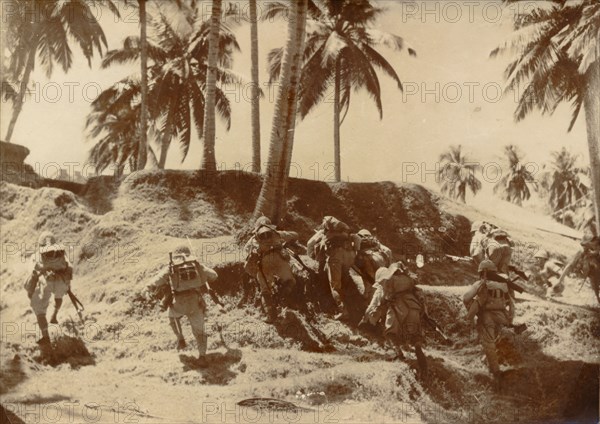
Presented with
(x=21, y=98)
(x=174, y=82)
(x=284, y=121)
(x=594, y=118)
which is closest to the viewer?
(x=21, y=98)

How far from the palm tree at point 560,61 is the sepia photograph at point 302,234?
29 mm

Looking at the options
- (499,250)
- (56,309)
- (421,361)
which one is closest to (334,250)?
(421,361)

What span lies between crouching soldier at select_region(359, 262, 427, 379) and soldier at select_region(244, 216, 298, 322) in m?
0.98

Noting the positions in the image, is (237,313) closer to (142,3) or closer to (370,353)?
(370,353)

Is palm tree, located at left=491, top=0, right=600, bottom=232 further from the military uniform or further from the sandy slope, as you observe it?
the military uniform

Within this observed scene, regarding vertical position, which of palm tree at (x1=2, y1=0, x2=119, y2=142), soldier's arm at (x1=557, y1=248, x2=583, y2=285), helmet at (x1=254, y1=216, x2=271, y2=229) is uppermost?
palm tree at (x1=2, y1=0, x2=119, y2=142)

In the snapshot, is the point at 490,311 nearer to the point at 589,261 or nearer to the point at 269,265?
the point at 589,261

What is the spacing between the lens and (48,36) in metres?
7.33

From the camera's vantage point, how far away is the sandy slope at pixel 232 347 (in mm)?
6039

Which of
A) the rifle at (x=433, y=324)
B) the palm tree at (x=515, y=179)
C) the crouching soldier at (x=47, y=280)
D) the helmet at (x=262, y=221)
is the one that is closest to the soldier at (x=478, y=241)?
the palm tree at (x=515, y=179)

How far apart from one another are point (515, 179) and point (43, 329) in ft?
20.4

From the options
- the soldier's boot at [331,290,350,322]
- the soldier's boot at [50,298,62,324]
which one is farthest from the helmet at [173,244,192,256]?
the soldier's boot at [331,290,350,322]

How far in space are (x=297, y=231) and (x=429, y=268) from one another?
5.93 feet

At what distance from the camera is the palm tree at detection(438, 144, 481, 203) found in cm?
835
